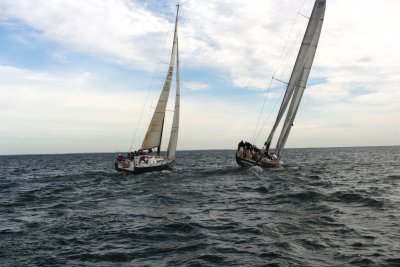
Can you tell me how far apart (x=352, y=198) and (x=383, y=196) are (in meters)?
1.86

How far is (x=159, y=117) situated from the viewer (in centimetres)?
3662

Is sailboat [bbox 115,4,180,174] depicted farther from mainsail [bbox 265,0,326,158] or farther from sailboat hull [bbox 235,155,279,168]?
mainsail [bbox 265,0,326,158]

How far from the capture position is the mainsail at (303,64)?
41.0 metres

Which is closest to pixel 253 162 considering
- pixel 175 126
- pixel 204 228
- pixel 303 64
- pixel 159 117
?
pixel 175 126

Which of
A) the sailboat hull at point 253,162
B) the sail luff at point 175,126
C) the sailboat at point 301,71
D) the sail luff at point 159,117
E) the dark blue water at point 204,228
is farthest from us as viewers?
the sailboat at point 301,71

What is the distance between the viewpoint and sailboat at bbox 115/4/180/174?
34.8 m

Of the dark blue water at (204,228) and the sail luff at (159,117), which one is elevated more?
the sail luff at (159,117)

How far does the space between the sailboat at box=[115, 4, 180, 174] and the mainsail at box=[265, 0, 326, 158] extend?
1059 cm

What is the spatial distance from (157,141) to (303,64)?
58.4 feet

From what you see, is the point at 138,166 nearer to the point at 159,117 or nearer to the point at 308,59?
the point at 159,117

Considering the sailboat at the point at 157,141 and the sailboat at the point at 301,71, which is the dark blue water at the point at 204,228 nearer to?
the sailboat at the point at 157,141

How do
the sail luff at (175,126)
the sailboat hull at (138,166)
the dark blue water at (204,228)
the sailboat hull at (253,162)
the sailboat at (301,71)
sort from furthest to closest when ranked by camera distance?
the sailboat at (301,71) → the sailboat hull at (253,162) → the sail luff at (175,126) → the sailboat hull at (138,166) → the dark blue water at (204,228)

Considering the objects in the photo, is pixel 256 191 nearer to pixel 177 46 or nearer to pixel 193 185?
pixel 193 185

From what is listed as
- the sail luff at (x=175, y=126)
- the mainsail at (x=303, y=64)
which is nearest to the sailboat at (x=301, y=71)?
the mainsail at (x=303, y=64)
